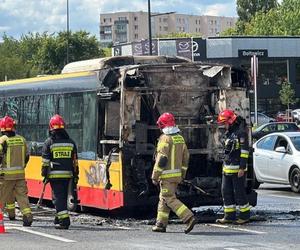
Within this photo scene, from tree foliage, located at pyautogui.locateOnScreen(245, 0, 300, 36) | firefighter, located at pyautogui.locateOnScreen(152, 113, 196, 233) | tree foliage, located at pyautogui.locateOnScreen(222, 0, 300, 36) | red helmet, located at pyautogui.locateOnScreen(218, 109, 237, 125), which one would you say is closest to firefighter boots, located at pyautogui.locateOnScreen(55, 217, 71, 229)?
firefighter, located at pyautogui.locateOnScreen(152, 113, 196, 233)

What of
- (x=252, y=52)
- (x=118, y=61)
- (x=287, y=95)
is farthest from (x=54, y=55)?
(x=118, y=61)

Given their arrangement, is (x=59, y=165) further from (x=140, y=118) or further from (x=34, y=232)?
(x=140, y=118)

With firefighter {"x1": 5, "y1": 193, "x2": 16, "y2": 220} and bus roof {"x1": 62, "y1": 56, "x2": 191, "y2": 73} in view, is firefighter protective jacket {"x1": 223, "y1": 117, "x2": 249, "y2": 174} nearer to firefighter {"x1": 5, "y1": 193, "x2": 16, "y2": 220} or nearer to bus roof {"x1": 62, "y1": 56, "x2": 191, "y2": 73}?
bus roof {"x1": 62, "y1": 56, "x2": 191, "y2": 73}

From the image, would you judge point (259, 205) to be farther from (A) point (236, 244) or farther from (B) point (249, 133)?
(A) point (236, 244)

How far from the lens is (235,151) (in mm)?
12445

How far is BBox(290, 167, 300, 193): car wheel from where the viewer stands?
18.1 meters

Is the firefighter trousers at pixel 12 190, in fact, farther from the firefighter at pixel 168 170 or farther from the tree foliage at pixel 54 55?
the tree foliage at pixel 54 55

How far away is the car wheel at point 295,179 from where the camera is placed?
18.1 m

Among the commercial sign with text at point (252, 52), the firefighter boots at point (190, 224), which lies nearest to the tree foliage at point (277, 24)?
the commercial sign with text at point (252, 52)

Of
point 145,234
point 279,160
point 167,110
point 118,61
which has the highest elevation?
point 118,61

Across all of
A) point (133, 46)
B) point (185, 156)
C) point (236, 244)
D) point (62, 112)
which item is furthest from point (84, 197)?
point (133, 46)

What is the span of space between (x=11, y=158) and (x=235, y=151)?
12.1 ft

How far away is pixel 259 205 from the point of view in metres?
15.8

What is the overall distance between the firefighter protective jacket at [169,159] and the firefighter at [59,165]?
5.06 ft
